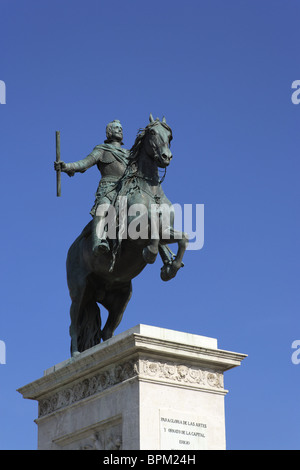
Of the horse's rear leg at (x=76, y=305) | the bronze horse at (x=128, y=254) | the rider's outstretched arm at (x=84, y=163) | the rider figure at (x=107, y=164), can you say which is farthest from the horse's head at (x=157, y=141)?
the horse's rear leg at (x=76, y=305)

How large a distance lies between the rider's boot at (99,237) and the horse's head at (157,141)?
4.52 ft

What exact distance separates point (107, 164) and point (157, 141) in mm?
1872

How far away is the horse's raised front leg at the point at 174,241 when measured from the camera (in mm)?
18234

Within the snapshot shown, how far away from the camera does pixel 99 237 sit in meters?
18.7

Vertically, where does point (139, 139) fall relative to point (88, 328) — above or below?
above

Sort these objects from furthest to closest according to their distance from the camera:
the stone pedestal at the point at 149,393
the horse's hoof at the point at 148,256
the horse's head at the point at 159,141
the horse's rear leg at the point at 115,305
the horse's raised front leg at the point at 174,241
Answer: the horse's rear leg at the point at 115,305, the horse's head at the point at 159,141, the horse's raised front leg at the point at 174,241, the horse's hoof at the point at 148,256, the stone pedestal at the point at 149,393

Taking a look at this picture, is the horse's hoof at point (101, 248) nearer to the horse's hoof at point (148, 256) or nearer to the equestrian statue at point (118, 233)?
the equestrian statue at point (118, 233)

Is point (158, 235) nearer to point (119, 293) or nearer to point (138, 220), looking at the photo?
point (138, 220)

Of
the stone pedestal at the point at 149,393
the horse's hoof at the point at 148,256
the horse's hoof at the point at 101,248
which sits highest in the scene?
the horse's hoof at the point at 101,248

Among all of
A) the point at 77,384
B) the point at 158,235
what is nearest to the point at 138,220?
the point at 158,235

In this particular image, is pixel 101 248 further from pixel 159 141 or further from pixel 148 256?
pixel 159 141

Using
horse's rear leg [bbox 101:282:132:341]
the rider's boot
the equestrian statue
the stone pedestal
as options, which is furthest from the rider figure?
the stone pedestal

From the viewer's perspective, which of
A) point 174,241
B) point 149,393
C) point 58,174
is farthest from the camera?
point 58,174

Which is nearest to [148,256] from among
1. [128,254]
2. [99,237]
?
[128,254]
